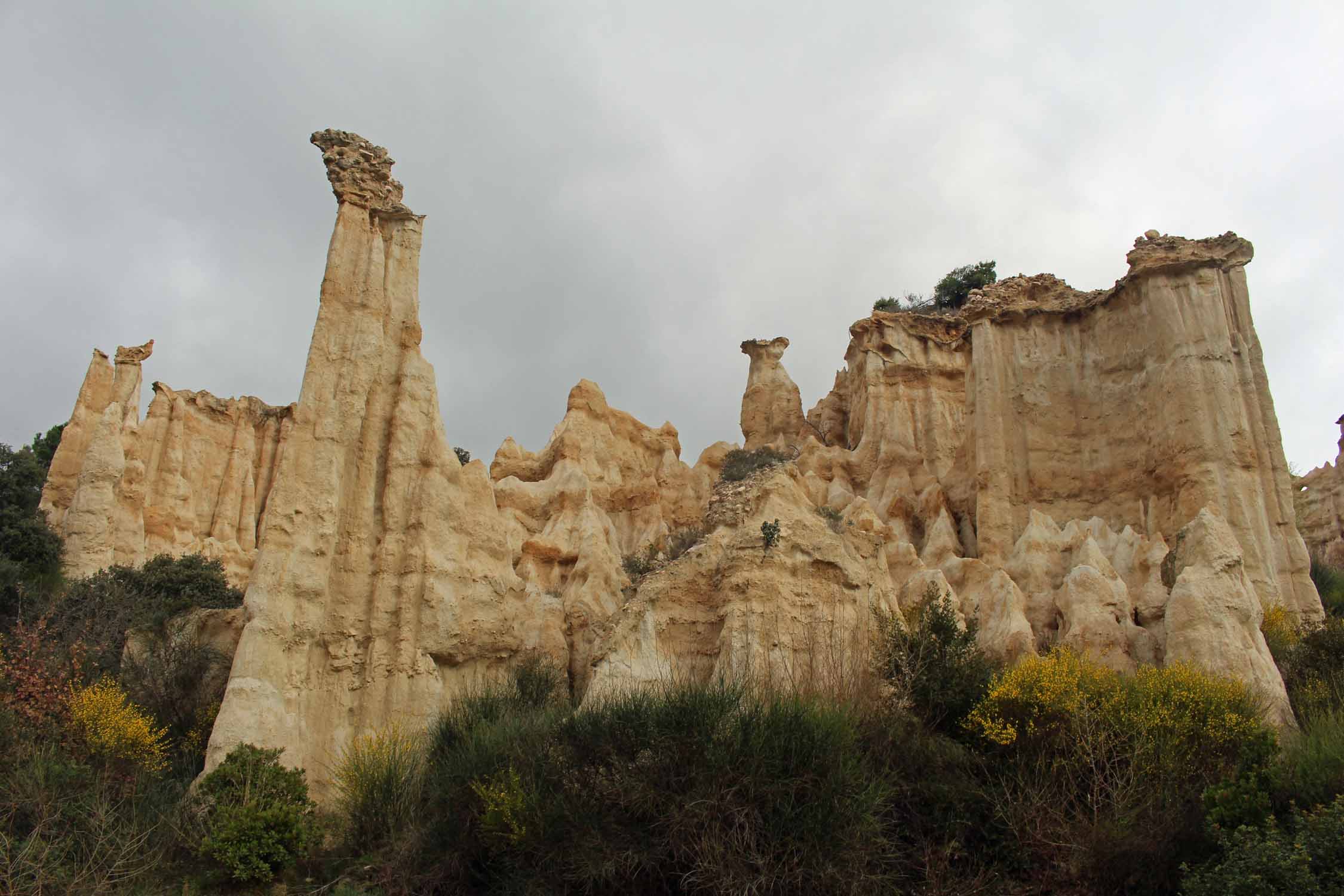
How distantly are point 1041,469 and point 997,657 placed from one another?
1515cm

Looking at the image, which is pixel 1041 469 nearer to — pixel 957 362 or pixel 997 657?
pixel 957 362

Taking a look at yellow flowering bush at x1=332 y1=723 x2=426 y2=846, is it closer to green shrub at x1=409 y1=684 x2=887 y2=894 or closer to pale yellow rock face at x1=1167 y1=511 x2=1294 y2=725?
green shrub at x1=409 y1=684 x2=887 y2=894

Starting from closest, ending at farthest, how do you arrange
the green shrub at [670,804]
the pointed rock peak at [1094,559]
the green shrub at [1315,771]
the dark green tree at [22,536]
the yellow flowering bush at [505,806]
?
the green shrub at [1315,771], the green shrub at [670,804], the yellow flowering bush at [505,806], the pointed rock peak at [1094,559], the dark green tree at [22,536]

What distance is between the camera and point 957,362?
4491 centimetres

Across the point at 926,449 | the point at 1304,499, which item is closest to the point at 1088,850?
the point at 926,449

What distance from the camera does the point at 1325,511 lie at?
4591cm

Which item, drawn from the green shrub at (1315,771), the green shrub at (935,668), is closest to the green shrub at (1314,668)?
the green shrub at (1315,771)

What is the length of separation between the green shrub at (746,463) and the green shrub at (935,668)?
692 centimetres

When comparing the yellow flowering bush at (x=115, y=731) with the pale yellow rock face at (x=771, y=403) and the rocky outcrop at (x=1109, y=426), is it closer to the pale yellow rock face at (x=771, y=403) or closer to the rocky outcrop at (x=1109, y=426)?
the rocky outcrop at (x=1109, y=426)

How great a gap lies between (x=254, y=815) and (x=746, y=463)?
16961mm

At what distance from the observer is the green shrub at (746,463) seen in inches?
971

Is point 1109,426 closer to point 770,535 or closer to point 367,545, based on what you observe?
point 770,535

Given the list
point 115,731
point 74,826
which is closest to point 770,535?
point 115,731

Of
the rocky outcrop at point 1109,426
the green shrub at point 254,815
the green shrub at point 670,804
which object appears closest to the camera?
the green shrub at point 670,804
